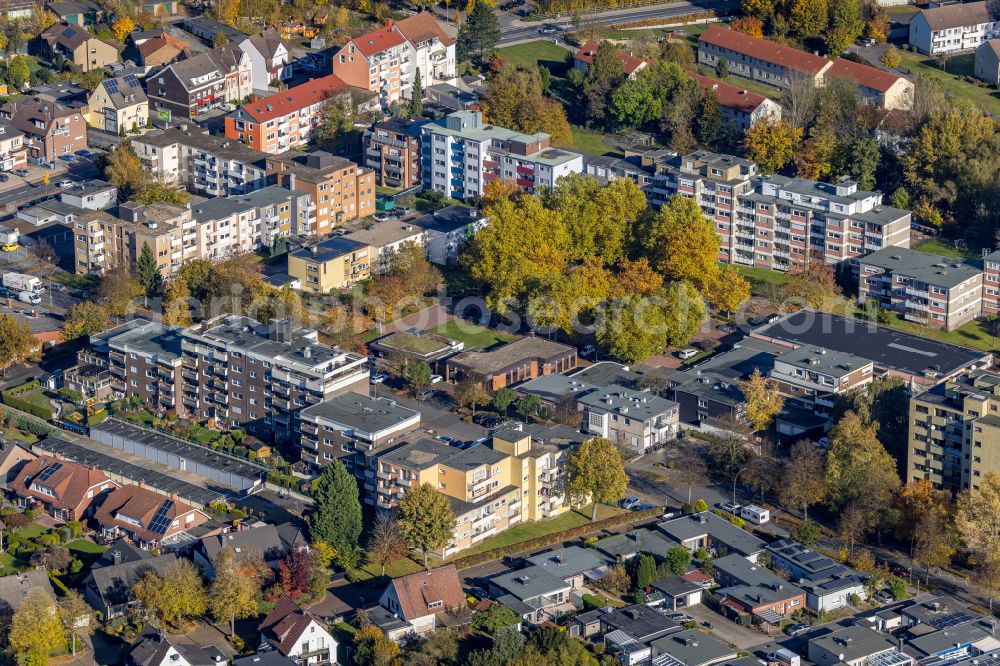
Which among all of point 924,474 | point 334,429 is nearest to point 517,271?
point 334,429

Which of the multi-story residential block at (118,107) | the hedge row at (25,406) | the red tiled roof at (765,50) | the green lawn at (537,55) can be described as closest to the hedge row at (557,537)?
the hedge row at (25,406)

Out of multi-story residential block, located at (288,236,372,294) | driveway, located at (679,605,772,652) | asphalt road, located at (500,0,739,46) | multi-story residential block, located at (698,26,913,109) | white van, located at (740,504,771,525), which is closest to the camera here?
driveway, located at (679,605,772,652)

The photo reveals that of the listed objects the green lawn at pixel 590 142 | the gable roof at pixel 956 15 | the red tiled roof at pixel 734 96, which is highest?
the gable roof at pixel 956 15

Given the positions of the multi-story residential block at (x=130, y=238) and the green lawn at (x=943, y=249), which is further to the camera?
the green lawn at (x=943, y=249)

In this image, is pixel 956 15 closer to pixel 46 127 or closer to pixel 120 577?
pixel 46 127

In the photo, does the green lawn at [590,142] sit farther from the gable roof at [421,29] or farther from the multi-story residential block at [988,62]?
the multi-story residential block at [988,62]

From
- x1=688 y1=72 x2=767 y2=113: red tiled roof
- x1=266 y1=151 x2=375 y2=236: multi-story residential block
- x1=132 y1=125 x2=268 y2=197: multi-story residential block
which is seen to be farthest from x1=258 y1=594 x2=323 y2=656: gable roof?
x1=688 y1=72 x2=767 y2=113: red tiled roof

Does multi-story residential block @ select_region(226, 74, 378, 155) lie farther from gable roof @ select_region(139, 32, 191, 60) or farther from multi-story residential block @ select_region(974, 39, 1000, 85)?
multi-story residential block @ select_region(974, 39, 1000, 85)
